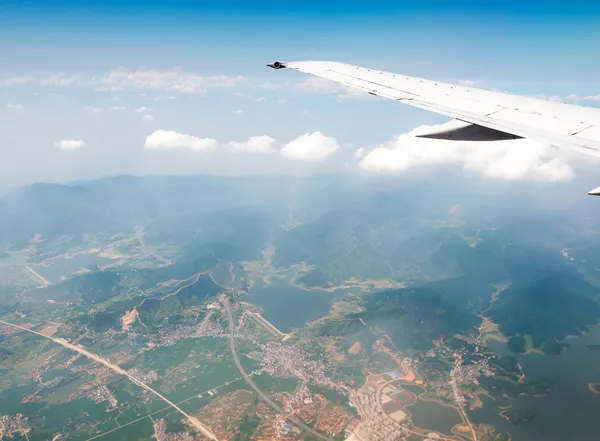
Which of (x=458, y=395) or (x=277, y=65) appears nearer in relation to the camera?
(x=277, y=65)

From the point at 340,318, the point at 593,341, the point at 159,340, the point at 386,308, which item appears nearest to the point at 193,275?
the point at 159,340

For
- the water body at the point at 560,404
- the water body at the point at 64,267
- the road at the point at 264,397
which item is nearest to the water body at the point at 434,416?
the water body at the point at 560,404

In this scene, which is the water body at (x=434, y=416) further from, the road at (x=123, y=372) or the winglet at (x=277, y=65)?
the winglet at (x=277, y=65)

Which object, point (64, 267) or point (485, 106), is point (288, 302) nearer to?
point (485, 106)

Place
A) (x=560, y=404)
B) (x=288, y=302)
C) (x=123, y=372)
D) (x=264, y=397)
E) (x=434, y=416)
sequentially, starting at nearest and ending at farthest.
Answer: (x=434, y=416) → (x=264, y=397) → (x=560, y=404) → (x=123, y=372) → (x=288, y=302)

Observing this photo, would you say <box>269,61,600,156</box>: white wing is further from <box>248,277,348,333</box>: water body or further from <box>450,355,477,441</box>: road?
<box>248,277,348,333</box>: water body

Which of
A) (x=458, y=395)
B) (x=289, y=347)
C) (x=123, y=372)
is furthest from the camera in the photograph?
(x=289, y=347)

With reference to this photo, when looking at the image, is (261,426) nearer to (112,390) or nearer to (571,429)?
(112,390)

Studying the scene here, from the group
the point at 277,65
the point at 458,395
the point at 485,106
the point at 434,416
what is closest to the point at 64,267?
the point at 434,416
